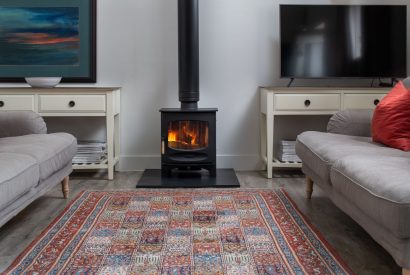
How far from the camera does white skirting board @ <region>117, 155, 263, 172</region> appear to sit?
4137 millimetres

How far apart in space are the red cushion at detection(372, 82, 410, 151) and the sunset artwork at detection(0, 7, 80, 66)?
99.0 inches

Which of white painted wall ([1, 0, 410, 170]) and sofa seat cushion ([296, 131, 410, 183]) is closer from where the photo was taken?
sofa seat cushion ([296, 131, 410, 183])

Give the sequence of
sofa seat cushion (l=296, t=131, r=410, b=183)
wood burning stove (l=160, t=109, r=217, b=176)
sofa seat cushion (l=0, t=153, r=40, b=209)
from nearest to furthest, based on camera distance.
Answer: sofa seat cushion (l=0, t=153, r=40, b=209)
sofa seat cushion (l=296, t=131, r=410, b=183)
wood burning stove (l=160, t=109, r=217, b=176)

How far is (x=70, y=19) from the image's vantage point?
3.97 meters

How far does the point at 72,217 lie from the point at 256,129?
1972 mm

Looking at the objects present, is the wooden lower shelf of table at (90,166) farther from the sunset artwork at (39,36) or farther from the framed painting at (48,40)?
the sunset artwork at (39,36)

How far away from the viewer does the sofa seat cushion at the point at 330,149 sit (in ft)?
7.56

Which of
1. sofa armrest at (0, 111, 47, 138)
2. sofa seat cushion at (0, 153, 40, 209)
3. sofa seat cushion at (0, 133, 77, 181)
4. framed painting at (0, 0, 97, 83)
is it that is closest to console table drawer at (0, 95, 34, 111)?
framed painting at (0, 0, 97, 83)

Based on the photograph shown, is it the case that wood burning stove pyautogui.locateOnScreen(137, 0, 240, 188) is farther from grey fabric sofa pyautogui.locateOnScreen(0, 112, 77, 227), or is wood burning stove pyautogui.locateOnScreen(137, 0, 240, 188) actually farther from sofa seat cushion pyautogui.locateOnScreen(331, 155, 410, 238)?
sofa seat cushion pyautogui.locateOnScreen(331, 155, 410, 238)

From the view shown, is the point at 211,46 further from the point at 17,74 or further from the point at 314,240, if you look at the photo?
the point at 314,240

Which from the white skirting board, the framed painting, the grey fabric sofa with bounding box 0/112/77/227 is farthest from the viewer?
the white skirting board

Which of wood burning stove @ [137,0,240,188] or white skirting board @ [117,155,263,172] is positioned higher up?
wood burning stove @ [137,0,240,188]

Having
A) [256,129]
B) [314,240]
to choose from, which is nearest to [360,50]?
[256,129]

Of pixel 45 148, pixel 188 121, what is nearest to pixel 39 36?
pixel 188 121
